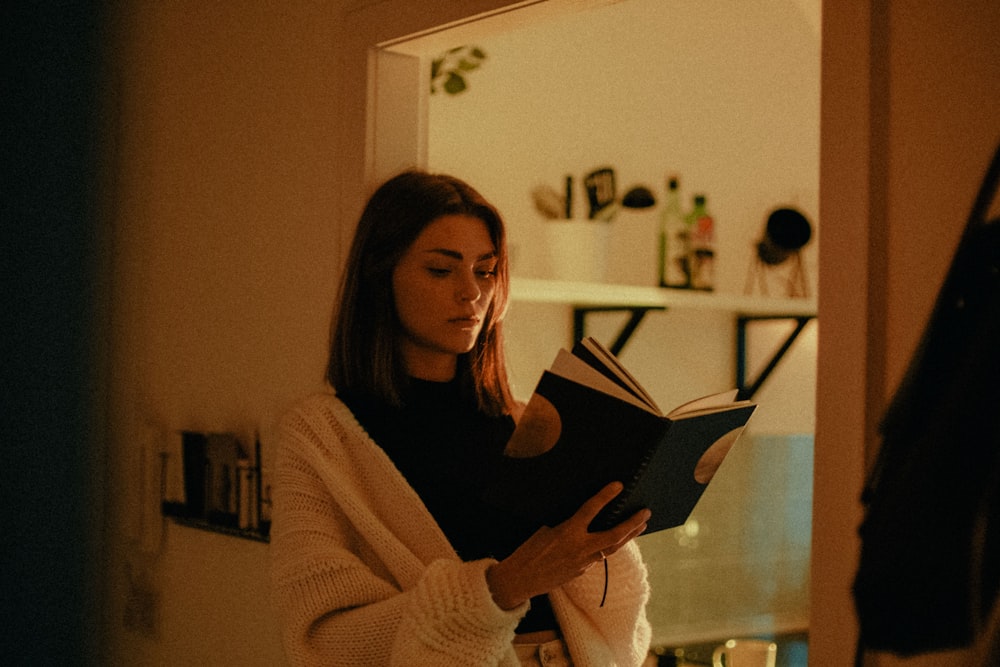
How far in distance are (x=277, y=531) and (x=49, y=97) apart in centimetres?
174

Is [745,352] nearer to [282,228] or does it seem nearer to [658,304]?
[658,304]

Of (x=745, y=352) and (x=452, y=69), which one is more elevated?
(x=452, y=69)

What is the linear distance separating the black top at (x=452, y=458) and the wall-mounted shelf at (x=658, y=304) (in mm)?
552

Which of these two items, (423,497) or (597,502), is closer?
(597,502)

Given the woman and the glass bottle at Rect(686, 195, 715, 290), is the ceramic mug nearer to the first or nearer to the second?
the woman

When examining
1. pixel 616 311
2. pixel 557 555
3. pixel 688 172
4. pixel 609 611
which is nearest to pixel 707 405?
pixel 557 555

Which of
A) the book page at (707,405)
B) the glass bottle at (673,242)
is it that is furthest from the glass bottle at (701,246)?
the book page at (707,405)

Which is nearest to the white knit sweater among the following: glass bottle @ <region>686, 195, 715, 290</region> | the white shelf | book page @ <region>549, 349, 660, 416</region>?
book page @ <region>549, 349, 660, 416</region>

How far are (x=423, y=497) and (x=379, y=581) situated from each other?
15 centimetres

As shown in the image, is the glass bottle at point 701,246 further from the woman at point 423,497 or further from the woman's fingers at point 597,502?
the woman's fingers at point 597,502

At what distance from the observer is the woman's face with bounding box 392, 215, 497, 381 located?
1411mm

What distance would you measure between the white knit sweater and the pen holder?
98cm

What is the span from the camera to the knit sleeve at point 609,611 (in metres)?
1.35

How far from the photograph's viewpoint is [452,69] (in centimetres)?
226
